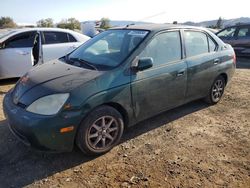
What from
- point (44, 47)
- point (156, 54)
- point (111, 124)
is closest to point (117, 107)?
point (111, 124)

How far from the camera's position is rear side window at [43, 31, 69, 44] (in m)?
7.11

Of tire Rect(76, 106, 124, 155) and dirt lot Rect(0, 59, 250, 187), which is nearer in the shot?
dirt lot Rect(0, 59, 250, 187)

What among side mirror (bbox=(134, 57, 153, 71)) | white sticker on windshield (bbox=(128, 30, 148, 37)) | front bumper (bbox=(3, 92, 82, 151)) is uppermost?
white sticker on windshield (bbox=(128, 30, 148, 37))

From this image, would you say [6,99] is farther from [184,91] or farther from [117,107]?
[184,91]

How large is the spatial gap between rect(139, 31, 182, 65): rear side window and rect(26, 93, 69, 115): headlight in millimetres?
1307

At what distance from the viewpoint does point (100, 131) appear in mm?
3479

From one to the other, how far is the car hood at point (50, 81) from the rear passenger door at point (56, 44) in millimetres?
3226

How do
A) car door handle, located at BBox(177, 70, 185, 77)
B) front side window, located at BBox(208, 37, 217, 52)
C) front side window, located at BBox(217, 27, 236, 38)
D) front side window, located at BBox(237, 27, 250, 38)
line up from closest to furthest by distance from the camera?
car door handle, located at BBox(177, 70, 185, 77) < front side window, located at BBox(208, 37, 217, 52) < front side window, located at BBox(237, 27, 250, 38) < front side window, located at BBox(217, 27, 236, 38)

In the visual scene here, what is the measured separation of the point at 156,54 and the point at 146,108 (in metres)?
0.82

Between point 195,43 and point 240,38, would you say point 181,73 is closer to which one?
point 195,43

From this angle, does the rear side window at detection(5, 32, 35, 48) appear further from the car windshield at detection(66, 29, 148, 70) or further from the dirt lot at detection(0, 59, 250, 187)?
the car windshield at detection(66, 29, 148, 70)

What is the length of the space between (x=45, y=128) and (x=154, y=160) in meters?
1.44

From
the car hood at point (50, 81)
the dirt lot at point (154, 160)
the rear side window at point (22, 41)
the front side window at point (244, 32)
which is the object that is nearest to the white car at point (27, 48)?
the rear side window at point (22, 41)

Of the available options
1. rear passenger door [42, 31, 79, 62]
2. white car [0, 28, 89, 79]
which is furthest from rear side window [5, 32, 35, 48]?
→ rear passenger door [42, 31, 79, 62]
